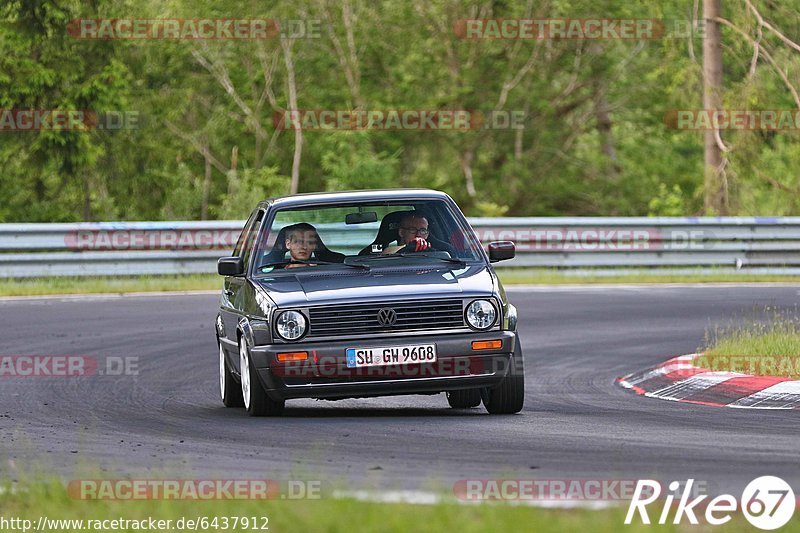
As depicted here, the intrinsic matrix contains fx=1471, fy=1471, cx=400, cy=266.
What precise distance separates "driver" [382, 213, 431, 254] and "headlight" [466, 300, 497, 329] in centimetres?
129

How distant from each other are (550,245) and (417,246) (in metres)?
12.7

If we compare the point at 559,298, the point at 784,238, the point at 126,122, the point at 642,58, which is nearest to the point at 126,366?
the point at 559,298

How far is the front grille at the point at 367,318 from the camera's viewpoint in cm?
946

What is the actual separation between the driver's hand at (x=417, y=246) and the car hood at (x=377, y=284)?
1.85ft

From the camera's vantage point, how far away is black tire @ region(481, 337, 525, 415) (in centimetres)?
975

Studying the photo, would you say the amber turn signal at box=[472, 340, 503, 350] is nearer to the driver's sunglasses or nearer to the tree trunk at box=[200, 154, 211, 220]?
the driver's sunglasses

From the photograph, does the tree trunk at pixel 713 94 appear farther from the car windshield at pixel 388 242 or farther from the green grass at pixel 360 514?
the green grass at pixel 360 514

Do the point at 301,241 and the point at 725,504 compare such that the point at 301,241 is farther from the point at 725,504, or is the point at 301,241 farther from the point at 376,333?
the point at 725,504

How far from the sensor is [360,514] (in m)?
5.45

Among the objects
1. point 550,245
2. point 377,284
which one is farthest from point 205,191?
point 377,284

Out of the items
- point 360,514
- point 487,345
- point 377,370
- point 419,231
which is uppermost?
point 419,231

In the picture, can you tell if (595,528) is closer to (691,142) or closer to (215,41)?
(215,41)

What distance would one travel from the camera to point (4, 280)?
69.9 feet

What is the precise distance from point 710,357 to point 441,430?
14.0 feet
